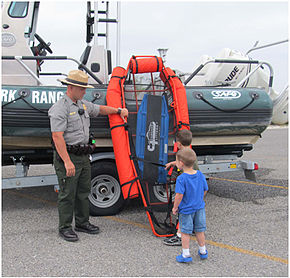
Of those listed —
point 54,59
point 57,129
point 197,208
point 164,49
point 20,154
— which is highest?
point 164,49

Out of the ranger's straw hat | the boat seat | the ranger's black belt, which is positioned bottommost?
the ranger's black belt

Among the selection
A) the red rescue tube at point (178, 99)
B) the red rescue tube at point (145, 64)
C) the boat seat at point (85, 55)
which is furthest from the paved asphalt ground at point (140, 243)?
the boat seat at point (85, 55)

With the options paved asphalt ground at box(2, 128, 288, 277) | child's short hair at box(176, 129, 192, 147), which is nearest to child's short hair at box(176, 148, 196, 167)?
child's short hair at box(176, 129, 192, 147)

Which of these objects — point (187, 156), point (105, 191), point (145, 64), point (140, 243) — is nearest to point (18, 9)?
point (145, 64)

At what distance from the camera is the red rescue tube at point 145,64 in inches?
177

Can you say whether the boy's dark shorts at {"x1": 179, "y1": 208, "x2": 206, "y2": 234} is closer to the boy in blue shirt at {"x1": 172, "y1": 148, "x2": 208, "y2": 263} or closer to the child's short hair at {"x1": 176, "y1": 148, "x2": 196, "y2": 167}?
the boy in blue shirt at {"x1": 172, "y1": 148, "x2": 208, "y2": 263}

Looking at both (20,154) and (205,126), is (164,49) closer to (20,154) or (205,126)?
(205,126)

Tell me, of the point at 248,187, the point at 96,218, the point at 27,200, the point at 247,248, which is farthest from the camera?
the point at 248,187

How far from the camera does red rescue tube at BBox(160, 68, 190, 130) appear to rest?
4.38 meters

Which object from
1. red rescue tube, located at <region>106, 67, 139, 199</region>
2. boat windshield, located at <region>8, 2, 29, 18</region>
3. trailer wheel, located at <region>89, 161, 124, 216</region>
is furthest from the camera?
boat windshield, located at <region>8, 2, 29, 18</region>

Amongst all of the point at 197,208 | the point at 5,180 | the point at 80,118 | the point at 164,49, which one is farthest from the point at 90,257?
the point at 164,49

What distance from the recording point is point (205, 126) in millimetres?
4758

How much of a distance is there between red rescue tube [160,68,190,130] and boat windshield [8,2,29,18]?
2.53 metres

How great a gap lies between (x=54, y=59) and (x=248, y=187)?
3.87 metres
